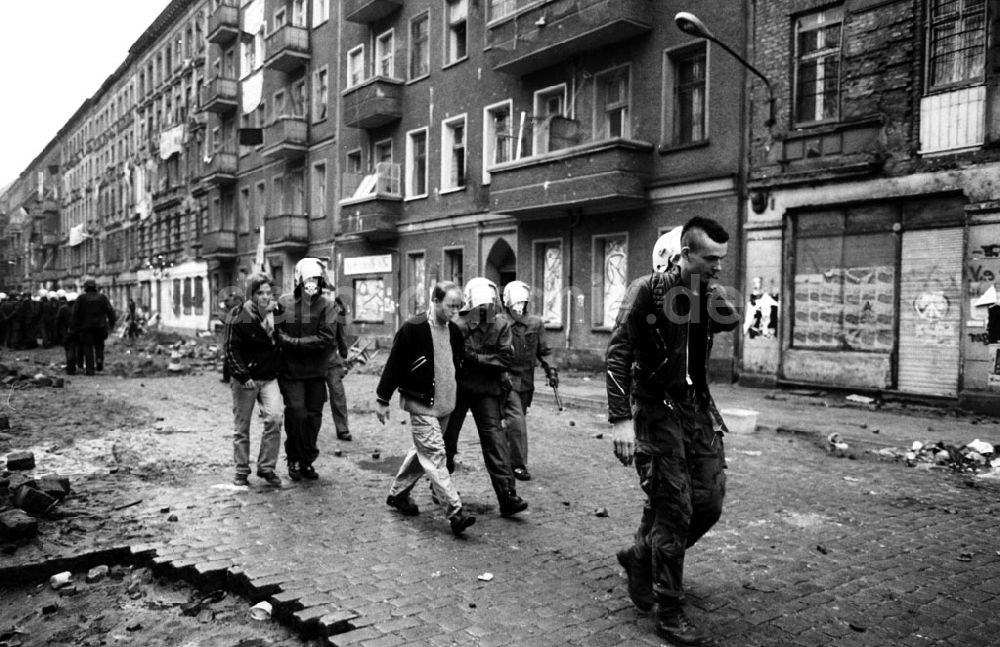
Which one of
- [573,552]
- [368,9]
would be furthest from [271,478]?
[368,9]

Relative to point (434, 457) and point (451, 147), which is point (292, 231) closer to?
point (451, 147)

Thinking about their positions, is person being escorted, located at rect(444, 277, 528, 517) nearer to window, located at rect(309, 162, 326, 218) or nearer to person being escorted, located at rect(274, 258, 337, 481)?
person being escorted, located at rect(274, 258, 337, 481)

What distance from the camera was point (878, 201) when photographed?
14.1m

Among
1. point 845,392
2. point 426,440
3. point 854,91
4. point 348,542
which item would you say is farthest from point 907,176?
point 348,542

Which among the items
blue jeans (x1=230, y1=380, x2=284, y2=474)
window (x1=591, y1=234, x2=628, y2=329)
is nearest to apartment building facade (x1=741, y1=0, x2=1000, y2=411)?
window (x1=591, y1=234, x2=628, y2=329)

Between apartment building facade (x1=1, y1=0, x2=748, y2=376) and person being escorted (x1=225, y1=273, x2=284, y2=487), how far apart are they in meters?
11.2

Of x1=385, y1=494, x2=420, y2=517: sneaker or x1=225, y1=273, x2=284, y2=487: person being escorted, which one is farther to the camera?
x1=225, y1=273, x2=284, y2=487: person being escorted

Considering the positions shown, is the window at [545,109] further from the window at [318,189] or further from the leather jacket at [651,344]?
the leather jacket at [651,344]

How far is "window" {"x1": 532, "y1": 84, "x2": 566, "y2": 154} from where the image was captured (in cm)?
2108

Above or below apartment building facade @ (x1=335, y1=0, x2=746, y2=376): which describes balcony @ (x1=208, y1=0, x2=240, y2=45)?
above

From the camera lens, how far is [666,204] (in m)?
18.1

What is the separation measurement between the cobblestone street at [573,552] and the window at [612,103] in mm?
12091

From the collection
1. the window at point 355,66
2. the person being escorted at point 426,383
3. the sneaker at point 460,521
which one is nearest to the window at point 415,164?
the window at point 355,66

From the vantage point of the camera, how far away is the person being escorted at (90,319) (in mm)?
19328
